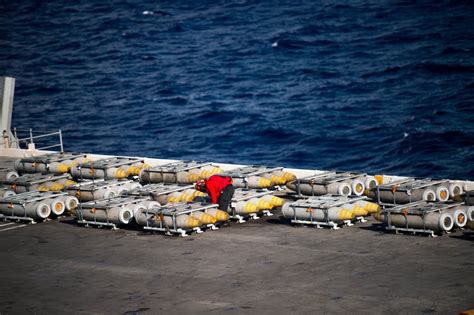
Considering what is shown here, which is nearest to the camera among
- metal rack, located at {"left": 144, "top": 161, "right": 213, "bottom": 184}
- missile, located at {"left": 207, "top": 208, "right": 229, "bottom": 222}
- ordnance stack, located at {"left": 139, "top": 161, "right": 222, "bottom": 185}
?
missile, located at {"left": 207, "top": 208, "right": 229, "bottom": 222}

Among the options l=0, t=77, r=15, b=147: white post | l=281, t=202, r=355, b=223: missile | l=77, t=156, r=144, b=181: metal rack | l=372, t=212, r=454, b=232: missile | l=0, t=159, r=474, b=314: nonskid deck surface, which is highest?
l=0, t=77, r=15, b=147: white post

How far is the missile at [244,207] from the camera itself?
39000 millimetres

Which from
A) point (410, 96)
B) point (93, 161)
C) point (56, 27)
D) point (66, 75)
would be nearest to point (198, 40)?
point (66, 75)

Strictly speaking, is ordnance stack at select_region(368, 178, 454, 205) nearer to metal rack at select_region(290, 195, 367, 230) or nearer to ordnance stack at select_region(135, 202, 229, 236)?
metal rack at select_region(290, 195, 367, 230)

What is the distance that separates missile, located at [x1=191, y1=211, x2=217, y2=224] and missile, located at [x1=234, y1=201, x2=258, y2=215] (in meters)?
1.61

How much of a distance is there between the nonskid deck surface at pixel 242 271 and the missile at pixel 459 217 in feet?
1.17

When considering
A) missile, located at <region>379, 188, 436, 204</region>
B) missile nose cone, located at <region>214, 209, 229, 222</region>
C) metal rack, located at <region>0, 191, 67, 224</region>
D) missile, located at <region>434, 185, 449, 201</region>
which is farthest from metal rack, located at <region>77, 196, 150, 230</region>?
missile, located at <region>434, 185, 449, 201</region>

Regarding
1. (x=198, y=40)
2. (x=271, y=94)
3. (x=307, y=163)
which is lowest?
(x=307, y=163)

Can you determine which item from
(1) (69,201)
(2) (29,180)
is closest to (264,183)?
(1) (69,201)

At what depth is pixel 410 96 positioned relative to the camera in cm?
10338

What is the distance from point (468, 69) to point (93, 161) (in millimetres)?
70597

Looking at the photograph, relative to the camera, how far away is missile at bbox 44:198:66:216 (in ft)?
137

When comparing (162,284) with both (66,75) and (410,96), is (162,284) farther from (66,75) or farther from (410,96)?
(66,75)

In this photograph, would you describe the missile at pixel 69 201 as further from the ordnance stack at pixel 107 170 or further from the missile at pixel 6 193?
the ordnance stack at pixel 107 170
